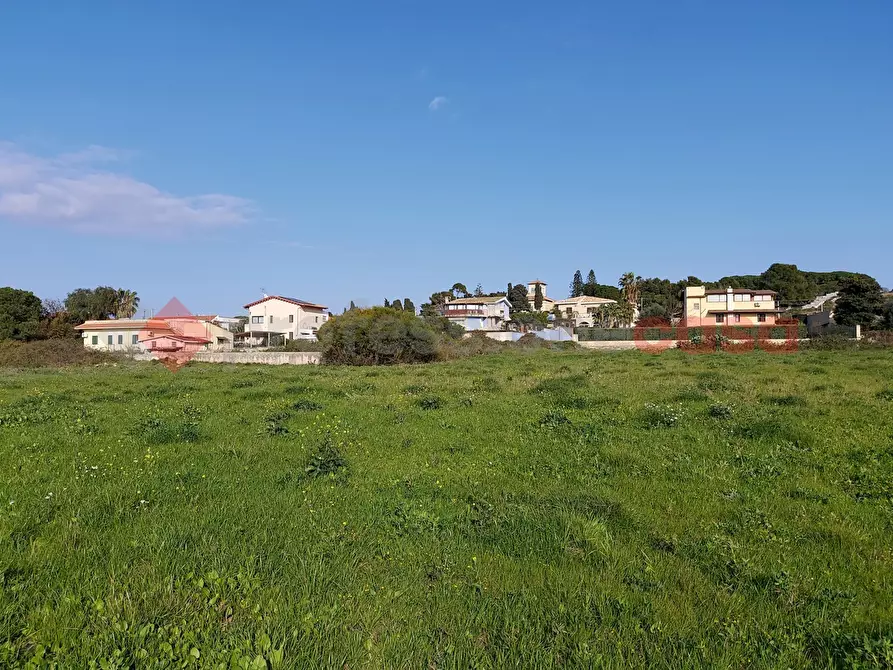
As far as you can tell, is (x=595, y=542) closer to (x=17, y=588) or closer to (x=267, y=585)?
(x=267, y=585)

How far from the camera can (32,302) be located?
62938 millimetres

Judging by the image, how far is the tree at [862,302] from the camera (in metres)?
56.9

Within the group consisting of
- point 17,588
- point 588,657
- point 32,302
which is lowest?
point 588,657

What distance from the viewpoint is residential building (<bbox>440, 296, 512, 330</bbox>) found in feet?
314

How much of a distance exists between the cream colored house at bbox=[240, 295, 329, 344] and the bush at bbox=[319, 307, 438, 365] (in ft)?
136

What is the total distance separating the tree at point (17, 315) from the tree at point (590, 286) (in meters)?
129

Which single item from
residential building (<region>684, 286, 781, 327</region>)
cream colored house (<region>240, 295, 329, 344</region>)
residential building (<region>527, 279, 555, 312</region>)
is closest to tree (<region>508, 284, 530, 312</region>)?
residential building (<region>527, 279, 555, 312</region>)

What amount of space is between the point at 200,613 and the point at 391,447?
6.03 m

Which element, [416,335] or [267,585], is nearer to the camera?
[267,585]

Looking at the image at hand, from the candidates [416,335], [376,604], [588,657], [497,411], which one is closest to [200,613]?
[376,604]

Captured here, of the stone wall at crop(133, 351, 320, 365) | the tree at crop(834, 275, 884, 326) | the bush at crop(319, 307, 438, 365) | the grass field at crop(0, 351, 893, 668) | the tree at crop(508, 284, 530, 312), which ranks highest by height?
the tree at crop(508, 284, 530, 312)

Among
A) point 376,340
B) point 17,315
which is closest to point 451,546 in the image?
point 376,340

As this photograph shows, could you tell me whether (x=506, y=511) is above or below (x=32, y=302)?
below

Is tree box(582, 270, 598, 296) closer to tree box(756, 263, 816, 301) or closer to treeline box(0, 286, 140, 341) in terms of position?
tree box(756, 263, 816, 301)
